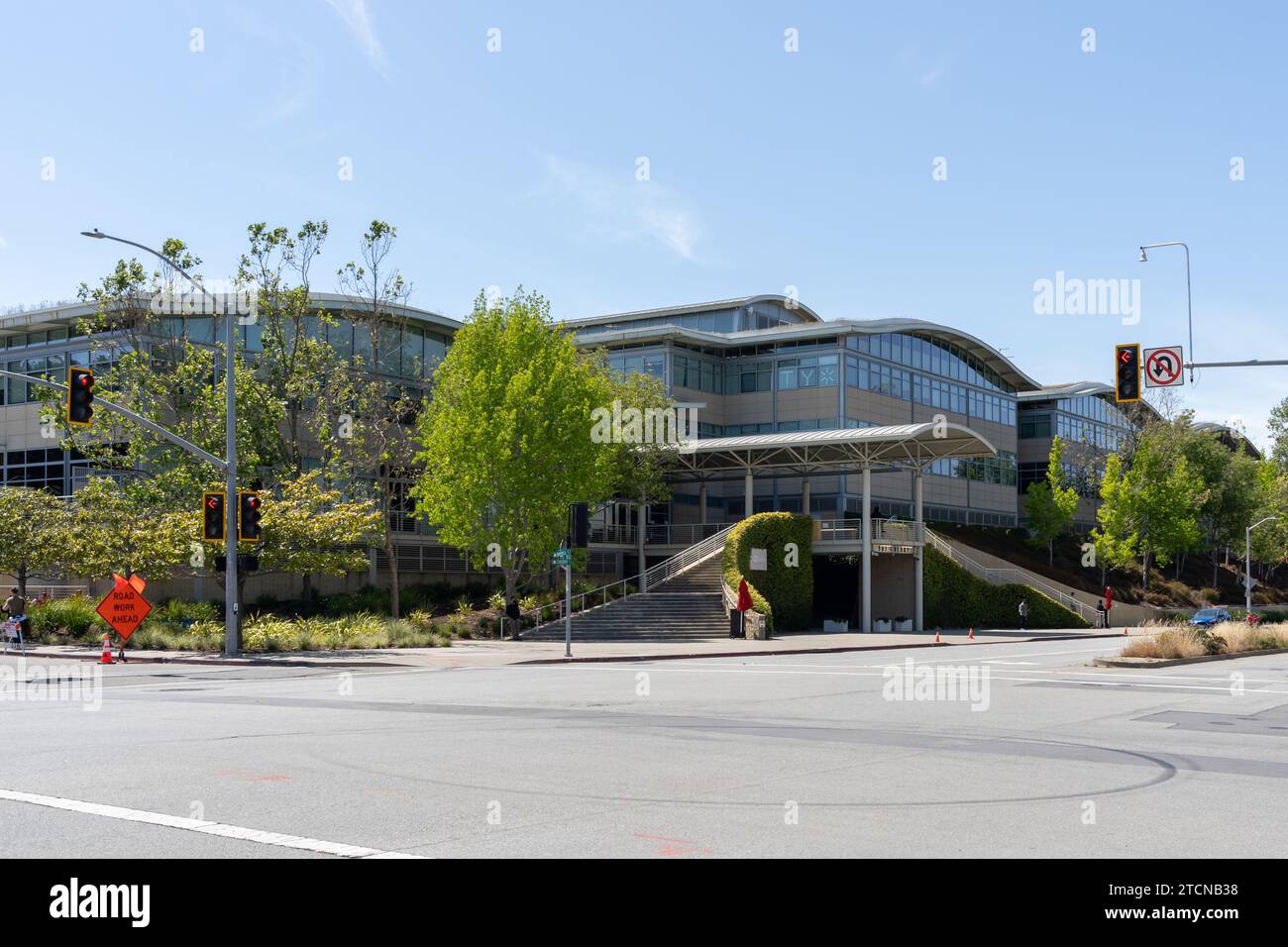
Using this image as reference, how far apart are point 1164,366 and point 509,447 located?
76.4ft

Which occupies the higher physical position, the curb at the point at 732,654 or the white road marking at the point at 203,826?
the white road marking at the point at 203,826

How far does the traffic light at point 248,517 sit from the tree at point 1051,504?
193 ft

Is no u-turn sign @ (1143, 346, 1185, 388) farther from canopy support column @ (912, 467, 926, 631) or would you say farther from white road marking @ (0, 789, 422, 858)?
canopy support column @ (912, 467, 926, 631)

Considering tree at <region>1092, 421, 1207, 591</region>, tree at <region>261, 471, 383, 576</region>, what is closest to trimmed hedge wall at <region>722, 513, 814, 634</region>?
tree at <region>261, 471, 383, 576</region>

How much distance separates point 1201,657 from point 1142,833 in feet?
79.2

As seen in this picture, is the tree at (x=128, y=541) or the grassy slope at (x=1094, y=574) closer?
the tree at (x=128, y=541)

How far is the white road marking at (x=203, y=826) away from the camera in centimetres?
765

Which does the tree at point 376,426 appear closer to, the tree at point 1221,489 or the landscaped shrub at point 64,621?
the landscaped shrub at point 64,621

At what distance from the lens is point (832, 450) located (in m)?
52.5

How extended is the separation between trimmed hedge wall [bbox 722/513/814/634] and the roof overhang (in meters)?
3.36

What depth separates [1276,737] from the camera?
1452 cm

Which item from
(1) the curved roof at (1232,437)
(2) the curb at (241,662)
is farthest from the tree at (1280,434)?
(2) the curb at (241,662)

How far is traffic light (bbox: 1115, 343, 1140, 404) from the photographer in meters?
21.6

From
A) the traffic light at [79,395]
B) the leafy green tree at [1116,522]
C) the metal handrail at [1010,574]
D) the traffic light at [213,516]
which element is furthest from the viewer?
the leafy green tree at [1116,522]
